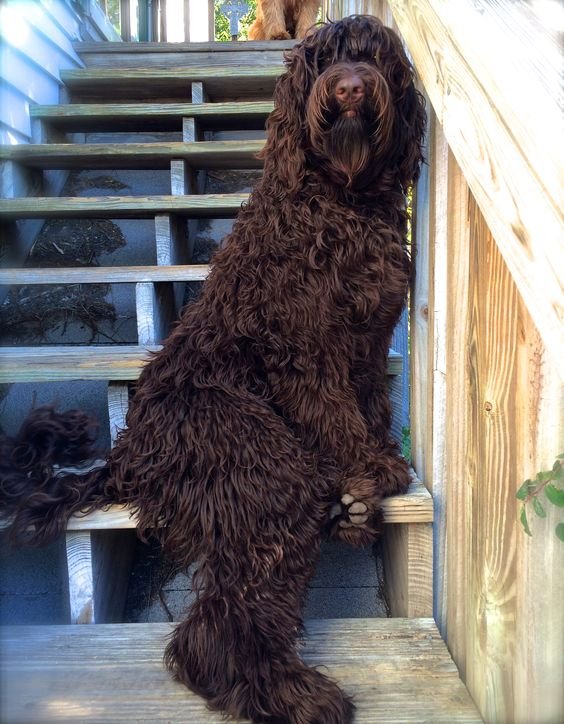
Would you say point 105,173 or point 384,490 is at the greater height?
point 105,173

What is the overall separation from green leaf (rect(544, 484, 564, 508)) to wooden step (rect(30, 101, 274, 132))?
3.11m

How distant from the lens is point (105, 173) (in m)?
3.91

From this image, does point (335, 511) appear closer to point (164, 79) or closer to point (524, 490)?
point (524, 490)

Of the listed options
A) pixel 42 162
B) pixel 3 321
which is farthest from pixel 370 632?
pixel 42 162

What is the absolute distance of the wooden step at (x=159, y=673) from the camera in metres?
1.37

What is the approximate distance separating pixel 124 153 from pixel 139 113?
526 millimetres

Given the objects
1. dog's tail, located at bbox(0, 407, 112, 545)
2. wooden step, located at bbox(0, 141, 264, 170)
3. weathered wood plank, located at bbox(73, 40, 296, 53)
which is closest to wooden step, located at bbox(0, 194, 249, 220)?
wooden step, located at bbox(0, 141, 264, 170)

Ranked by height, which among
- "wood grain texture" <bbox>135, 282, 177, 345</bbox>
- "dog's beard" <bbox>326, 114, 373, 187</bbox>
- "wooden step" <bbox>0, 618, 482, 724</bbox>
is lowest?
"wooden step" <bbox>0, 618, 482, 724</bbox>

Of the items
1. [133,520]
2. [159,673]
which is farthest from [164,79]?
[159,673]

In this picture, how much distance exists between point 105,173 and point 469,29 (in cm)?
323

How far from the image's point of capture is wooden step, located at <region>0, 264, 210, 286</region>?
2541 mm

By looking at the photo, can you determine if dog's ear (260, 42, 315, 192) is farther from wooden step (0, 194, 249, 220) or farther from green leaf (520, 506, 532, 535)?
wooden step (0, 194, 249, 220)

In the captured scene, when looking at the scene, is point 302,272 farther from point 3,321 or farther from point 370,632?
point 3,321

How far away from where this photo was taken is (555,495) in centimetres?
103
